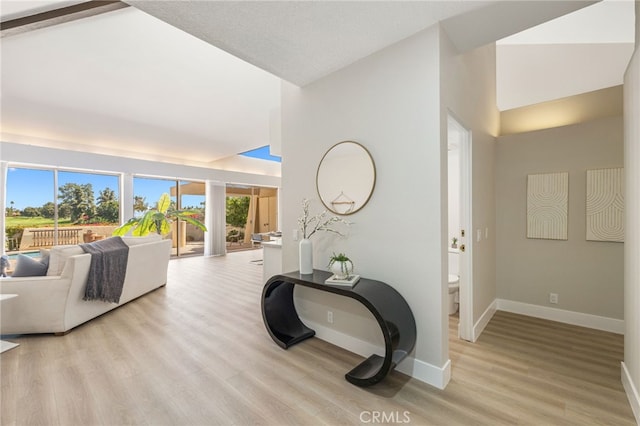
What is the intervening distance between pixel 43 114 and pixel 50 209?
2445 millimetres

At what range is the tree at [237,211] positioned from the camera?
10.2m

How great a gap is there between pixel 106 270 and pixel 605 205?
5996 mm

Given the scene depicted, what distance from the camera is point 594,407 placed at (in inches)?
73.8

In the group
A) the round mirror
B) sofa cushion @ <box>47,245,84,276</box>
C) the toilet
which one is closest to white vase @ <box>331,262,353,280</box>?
the round mirror

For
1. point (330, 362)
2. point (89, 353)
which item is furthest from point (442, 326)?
point (89, 353)

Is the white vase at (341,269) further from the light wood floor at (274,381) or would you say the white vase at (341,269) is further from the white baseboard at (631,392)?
the white baseboard at (631,392)

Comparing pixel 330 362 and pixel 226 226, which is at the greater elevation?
pixel 226 226

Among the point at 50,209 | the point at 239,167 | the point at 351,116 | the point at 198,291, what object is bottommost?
the point at 198,291

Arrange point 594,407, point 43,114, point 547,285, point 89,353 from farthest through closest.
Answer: point 43,114
point 547,285
point 89,353
point 594,407

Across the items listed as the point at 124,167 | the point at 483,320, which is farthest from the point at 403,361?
the point at 124,167

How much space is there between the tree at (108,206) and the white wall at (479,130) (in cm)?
841

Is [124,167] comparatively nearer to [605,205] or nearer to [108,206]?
[108,206]

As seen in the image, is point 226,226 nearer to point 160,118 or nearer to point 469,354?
point 160,118

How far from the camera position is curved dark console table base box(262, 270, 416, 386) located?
77.2 inches
